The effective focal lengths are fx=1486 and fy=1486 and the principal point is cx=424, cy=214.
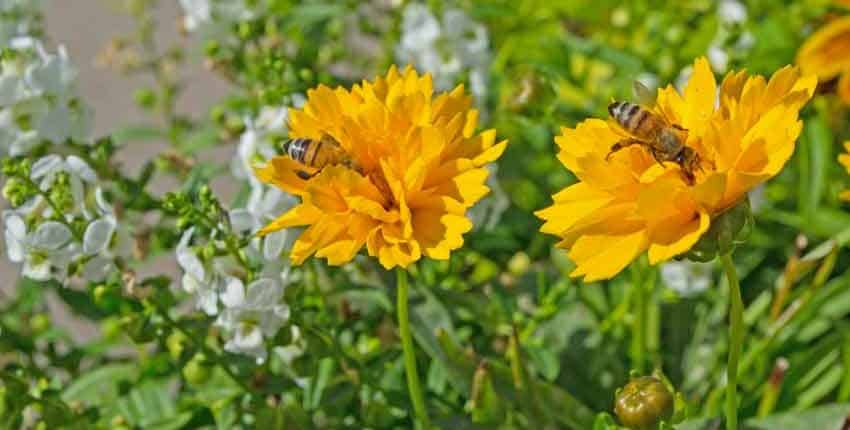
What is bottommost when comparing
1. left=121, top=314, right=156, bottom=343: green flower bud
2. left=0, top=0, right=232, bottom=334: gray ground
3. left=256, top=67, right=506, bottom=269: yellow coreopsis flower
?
left=0, top=0, right=232, bottom=334: gray ground

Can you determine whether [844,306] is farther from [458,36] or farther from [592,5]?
[592,5]

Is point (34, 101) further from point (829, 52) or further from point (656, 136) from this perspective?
point (829, 52)

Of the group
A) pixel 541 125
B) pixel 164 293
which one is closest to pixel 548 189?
pixel 541 125

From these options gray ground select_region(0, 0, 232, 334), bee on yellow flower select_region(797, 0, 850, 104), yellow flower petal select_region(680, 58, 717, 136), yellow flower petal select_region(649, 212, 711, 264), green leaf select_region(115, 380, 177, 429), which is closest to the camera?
yellow flower petal select_region(649, 212, 711, 264)

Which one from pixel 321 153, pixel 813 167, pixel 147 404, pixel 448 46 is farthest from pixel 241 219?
pixel 813 167

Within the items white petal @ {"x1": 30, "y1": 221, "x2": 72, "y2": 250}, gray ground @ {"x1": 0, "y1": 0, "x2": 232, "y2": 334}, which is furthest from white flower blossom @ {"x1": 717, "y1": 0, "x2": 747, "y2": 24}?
gray ground @ {"x1": 0, "y1": 0, "x2": 232, "y2": 334}

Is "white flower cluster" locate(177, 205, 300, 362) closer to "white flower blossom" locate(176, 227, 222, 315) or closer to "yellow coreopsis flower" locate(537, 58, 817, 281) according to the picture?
"white flower blossom" locate(176, 227, 222, 315)

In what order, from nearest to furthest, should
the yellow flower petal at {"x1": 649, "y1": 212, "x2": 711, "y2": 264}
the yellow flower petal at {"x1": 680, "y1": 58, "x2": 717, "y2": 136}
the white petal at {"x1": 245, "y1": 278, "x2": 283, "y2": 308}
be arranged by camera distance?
the yellow flower petal at {"x1": 649, "y1": 212, "x2": 711, "y2": 264} < the yellow flower petal at {"x1": 680, "y1": 58, "x2": 717, "y2": 136} < the white petal at {"x1": 245, "y1": 278, "x2": 283, "y2": 308}
